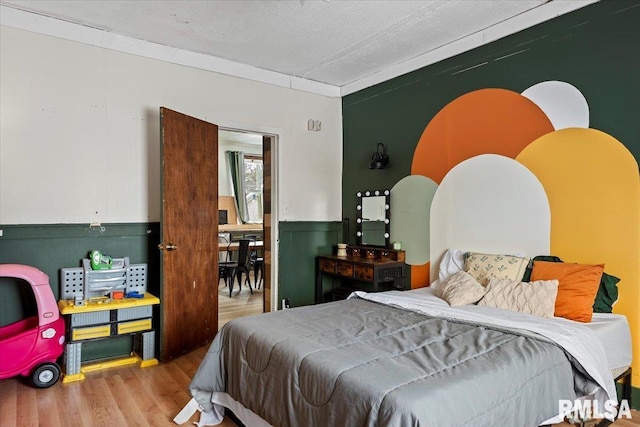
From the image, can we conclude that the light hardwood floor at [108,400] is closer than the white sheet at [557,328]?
No

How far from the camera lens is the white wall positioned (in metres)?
3.15

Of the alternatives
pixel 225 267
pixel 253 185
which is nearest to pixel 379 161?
pixel 225 267

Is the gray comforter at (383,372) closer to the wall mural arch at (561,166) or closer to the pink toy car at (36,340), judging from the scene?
the wall mural arch at (561,166)

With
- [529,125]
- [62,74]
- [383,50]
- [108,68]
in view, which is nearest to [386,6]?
[383,50]

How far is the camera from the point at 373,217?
4.66 meters

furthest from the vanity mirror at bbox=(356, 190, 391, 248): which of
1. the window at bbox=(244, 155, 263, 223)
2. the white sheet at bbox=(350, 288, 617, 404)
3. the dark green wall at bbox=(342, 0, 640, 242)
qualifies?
the window at bbox=(244, 155, 263, 223)

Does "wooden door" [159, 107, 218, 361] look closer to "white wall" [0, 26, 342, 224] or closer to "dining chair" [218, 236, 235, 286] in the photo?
"white wall" [0, 26, 342, 224]

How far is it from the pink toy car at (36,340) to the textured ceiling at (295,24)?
6.65 ft

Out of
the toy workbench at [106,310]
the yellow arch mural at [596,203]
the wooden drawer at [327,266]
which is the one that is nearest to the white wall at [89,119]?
the toy workbench at [106,310]

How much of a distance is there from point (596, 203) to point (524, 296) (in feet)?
2.86

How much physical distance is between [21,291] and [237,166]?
5.47 metres

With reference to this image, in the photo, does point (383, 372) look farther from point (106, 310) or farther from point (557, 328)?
point (106, 310)

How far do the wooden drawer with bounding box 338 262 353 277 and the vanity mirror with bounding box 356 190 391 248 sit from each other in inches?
18.1

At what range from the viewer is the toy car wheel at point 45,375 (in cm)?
288
